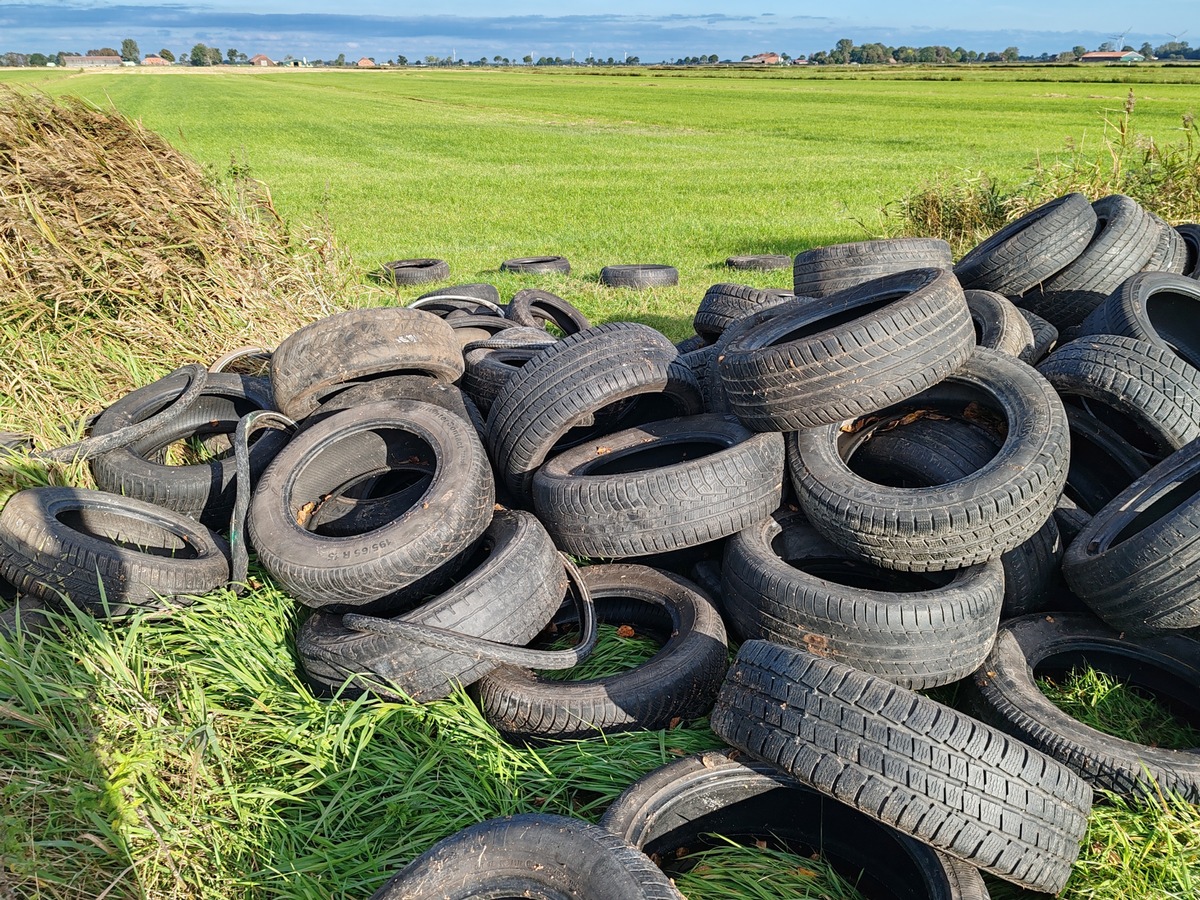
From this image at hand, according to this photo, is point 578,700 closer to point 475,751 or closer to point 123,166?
point 475,751

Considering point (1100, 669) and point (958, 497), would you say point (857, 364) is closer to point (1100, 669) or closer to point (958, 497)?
point (958, 497)

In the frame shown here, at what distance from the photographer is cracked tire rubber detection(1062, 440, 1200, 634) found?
354 centimetres

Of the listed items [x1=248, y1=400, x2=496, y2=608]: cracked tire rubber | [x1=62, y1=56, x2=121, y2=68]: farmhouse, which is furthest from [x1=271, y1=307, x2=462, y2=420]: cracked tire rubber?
[x1=62, y1=56, x2=121, y2=68]: farmhouse

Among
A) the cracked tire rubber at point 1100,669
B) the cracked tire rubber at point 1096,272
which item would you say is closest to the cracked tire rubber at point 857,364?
the cracked tire rubber at point 1100,669

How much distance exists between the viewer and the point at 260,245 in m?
7.42

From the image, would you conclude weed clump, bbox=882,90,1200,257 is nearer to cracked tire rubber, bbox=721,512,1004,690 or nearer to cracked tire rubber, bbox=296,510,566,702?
cracked tire rubber, bbox=721,512,1004,690

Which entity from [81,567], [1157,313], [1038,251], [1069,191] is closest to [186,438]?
[81,567]

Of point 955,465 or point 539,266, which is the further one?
point 539,266

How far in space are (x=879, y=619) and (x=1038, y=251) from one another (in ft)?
12.5

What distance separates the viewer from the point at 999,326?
5.14 metres

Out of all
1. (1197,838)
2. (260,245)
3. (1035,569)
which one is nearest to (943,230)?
(1035,569)

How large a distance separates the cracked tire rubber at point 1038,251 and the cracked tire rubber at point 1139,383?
1.48 meters

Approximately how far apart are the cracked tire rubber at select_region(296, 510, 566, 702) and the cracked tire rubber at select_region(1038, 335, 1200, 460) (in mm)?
3136

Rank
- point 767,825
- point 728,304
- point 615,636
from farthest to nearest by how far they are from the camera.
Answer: point 728,304 < point 615,636 < point 767,825
